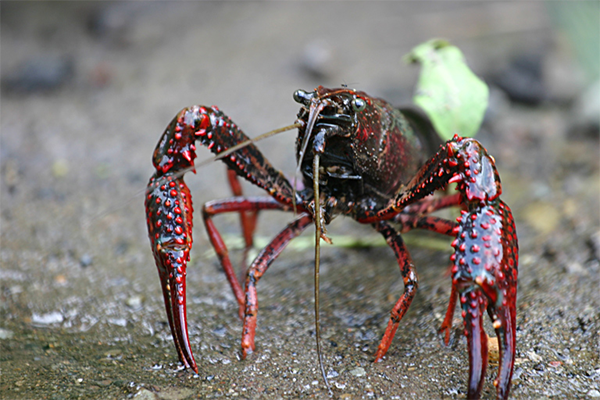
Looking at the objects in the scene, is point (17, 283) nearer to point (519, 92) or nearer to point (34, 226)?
point (34, 226)

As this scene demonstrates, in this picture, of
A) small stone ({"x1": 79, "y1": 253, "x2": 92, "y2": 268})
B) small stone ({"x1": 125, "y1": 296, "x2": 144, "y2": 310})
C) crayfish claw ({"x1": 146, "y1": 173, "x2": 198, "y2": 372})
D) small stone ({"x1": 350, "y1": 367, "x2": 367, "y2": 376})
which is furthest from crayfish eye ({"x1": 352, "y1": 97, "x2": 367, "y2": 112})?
small stone ({"x1": 79, "y1": 253, "x2": 92, "y2": 268})

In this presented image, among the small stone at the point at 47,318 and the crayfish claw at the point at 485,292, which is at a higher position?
the small stone at the point at 47,318

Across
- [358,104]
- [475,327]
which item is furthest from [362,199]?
[475,327]

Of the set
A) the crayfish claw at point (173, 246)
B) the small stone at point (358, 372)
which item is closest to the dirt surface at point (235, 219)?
the small stone at point (358, 372)

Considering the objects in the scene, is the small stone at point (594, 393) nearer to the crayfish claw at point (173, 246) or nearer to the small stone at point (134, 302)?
the crayfish claw at point (173, 246)

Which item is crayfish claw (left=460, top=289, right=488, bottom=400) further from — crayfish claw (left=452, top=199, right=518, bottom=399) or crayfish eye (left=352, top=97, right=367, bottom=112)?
crayfish eye (left=352, top=97, right=367, bottom=112)

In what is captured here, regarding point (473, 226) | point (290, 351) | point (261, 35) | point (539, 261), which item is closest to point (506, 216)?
point (473, 226)
